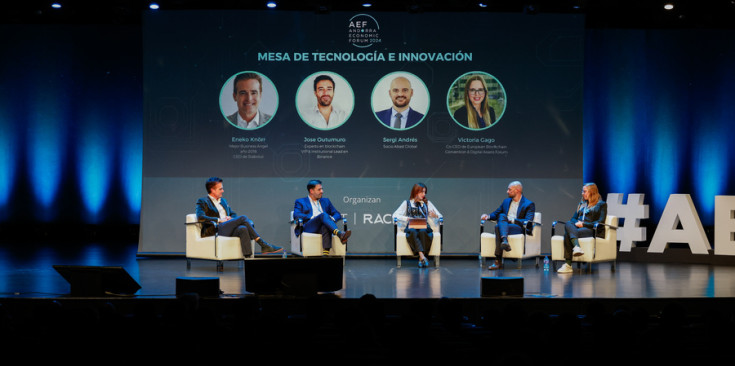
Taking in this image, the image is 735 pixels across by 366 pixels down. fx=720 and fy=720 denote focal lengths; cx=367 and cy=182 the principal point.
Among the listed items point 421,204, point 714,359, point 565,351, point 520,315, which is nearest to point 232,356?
point 565,351

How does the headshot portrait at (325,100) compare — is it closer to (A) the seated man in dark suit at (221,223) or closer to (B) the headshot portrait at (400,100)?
(B) the headshot portrait at (400,100)

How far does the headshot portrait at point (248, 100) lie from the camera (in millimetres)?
9555

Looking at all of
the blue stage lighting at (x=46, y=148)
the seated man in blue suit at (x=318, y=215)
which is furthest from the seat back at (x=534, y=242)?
the blue stage lighting at (x=46, y=148)

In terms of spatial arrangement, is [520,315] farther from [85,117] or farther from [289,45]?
[85,117]

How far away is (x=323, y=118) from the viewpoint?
958 centimetres

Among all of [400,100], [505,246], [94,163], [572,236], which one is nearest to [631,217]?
[572,236]

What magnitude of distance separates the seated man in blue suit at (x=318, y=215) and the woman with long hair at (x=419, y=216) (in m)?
0.73

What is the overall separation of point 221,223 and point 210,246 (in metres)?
0.29

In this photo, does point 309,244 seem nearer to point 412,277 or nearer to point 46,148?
point 412,277

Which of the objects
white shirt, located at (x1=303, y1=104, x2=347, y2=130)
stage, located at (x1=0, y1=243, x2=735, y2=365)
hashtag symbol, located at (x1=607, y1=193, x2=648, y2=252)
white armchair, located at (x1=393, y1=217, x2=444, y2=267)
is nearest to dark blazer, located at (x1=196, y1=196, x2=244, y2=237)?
white shirt, located at (x1=303, y1=104, x2=347, y2=130)

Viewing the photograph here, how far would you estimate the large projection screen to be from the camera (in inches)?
377

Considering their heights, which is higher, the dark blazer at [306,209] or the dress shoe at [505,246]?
the dark blazer at [306,209]

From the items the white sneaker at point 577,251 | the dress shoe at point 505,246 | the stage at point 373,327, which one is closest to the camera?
the stage at point 373,327

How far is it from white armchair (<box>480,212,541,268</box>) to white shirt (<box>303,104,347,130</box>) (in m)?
2.46
